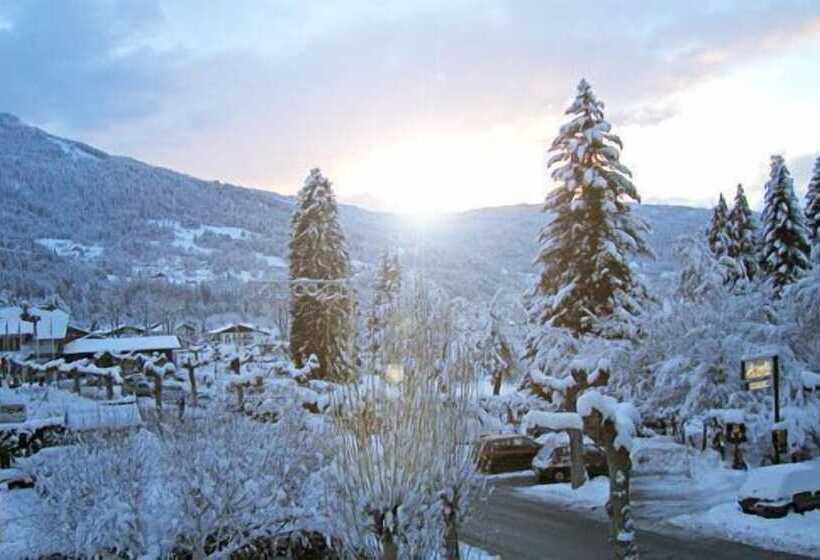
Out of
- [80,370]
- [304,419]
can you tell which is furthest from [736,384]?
[80,370]

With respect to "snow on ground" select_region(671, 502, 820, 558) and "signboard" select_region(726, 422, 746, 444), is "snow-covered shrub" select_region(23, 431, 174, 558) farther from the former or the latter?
"signboard" select_region(726, 422, 746, 444)

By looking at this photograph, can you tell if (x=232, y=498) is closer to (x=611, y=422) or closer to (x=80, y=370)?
(x=611, y=422)

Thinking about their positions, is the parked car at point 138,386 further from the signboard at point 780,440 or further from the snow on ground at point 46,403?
the signboard at point 780,440

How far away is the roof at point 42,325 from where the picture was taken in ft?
266

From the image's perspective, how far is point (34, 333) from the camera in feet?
263

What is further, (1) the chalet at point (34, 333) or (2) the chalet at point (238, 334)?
(2) the chalet at point (238, 334)

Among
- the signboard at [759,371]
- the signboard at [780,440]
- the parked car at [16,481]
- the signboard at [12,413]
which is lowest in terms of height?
the parked car at [16,481]

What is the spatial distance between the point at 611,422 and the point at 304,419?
7.43m

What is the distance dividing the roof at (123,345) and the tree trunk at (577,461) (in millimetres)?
59356

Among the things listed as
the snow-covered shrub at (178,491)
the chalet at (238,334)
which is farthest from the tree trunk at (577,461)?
the chalet at (238,334)

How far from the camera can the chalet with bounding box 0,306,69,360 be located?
80.6m

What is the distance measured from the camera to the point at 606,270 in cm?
2747

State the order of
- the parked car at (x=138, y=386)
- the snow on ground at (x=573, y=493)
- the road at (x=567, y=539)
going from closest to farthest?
the road at (x=567, y=539) < the snow on ground at (x=573, y=493) < the parked car at (x=138, y=386)

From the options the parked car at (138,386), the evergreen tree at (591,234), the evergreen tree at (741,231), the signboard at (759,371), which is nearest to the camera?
the signboard at (759,371)
